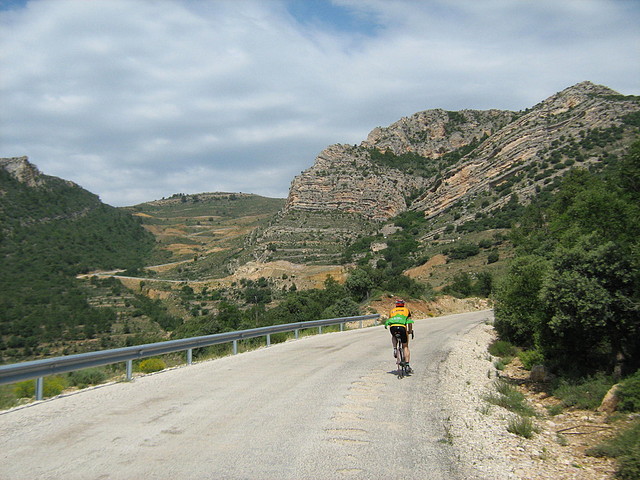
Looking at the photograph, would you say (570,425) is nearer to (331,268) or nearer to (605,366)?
(605,366)

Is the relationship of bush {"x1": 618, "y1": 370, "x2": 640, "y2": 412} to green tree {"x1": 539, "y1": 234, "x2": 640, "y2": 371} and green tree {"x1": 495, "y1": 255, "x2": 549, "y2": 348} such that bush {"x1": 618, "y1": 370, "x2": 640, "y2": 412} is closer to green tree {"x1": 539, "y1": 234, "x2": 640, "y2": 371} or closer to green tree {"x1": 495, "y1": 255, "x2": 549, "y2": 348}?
green tree {"x1": 539, "y1": 234, "x2": 640, "y2": 371}

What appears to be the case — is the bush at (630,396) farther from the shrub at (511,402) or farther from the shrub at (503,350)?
the shrub at (503,350)

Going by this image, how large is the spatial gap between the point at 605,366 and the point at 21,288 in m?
64.7

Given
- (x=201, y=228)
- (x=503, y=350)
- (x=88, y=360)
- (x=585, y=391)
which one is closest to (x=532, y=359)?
(x=503, y=350)

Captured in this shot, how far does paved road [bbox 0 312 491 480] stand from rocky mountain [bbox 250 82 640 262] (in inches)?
2552

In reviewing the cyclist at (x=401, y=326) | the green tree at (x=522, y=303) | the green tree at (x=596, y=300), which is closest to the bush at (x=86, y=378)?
the cyclist at (x=401, y=326)

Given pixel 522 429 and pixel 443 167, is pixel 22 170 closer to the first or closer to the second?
pixel 443 167

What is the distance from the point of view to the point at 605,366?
437 inches

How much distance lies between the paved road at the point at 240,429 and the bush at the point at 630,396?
10.1 feet

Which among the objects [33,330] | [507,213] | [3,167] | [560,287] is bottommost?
[33,330]

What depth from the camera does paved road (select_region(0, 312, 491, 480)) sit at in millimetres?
5090

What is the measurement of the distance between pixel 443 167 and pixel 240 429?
125 meters

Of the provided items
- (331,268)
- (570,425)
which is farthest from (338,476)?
(331,268)

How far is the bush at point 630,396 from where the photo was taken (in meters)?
7.69
